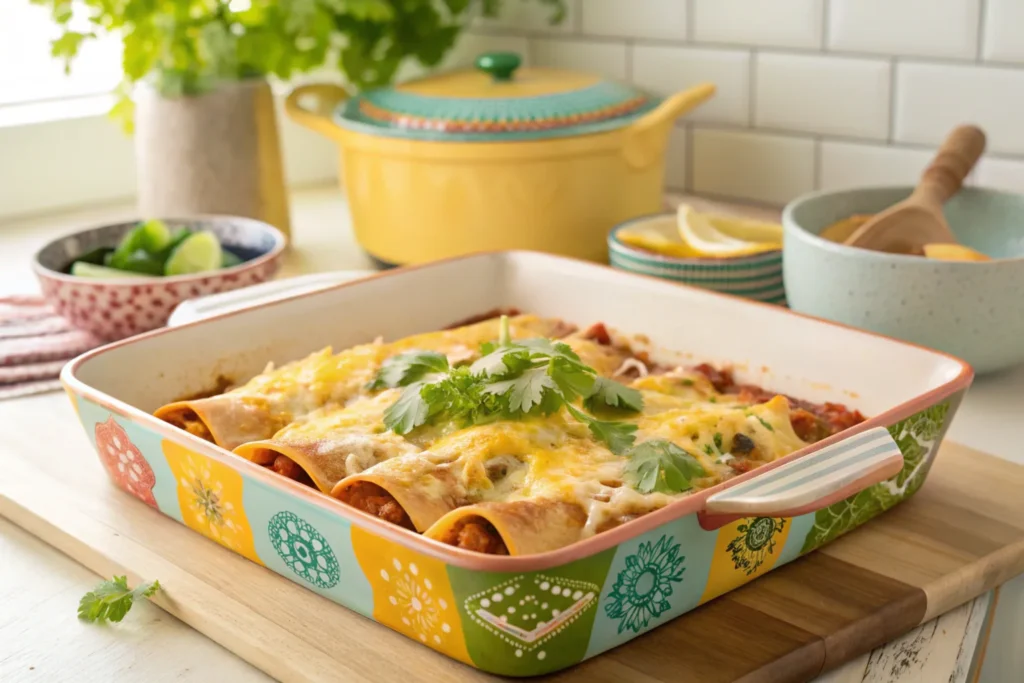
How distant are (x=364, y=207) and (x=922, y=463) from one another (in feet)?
2.90

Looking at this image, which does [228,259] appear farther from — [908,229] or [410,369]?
[908,229]

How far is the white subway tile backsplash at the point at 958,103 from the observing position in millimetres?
1582

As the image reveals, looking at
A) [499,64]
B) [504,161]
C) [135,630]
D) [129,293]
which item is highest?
[499,64]

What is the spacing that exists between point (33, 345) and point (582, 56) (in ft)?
3.40

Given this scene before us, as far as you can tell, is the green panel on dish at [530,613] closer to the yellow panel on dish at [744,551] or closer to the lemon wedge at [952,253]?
the yellow panel on dish at [744,551]

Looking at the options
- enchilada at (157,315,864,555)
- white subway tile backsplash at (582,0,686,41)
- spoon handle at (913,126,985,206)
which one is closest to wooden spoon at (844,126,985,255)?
spoon handle at (913,126,985,206)

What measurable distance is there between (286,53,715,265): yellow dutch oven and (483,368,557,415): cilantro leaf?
61 centimetres

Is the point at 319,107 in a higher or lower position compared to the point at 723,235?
higher

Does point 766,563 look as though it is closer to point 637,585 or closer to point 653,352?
point 637,585

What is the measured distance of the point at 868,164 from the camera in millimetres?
1750

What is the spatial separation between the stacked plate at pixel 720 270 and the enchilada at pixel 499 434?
0.25 m

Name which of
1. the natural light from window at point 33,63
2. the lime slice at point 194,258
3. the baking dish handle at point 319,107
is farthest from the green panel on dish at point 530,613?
the natural light from window at point 33,63

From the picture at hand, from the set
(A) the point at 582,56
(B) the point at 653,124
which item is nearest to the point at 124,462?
(B) the point at 653,124

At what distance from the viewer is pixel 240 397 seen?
40.8 inches
